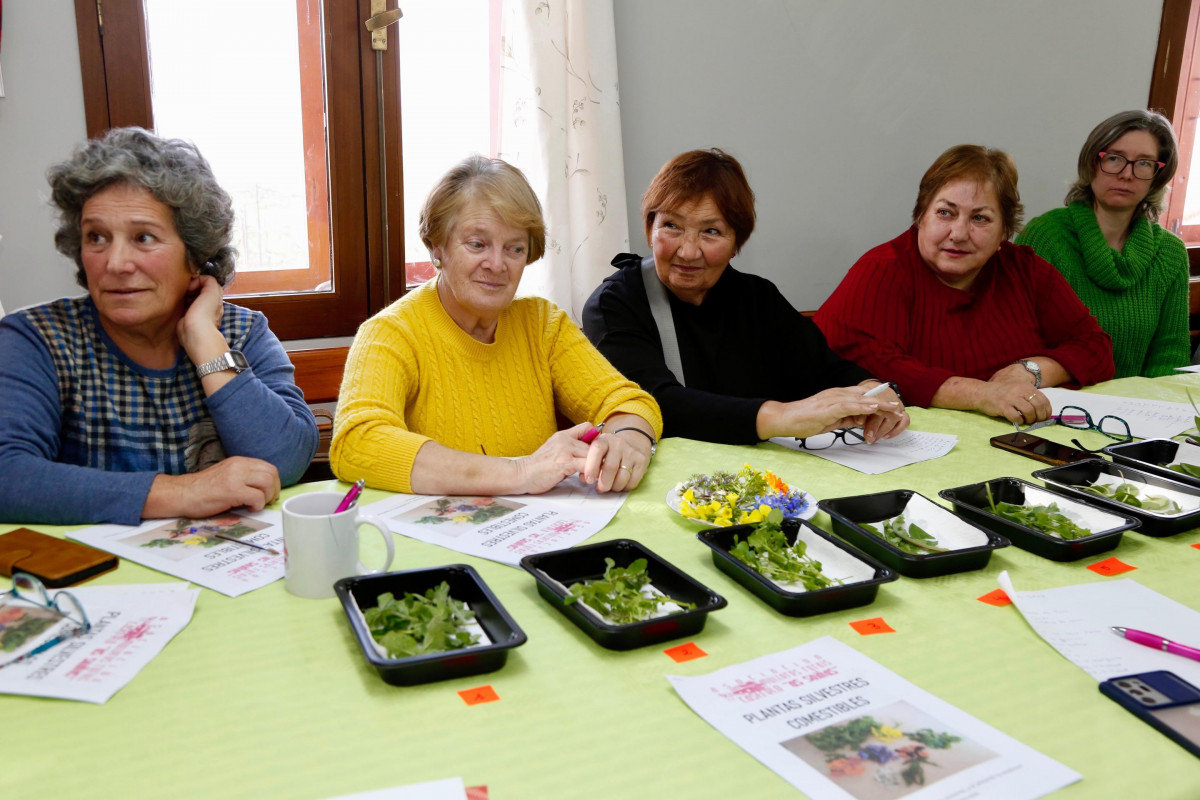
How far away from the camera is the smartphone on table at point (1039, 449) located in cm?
168

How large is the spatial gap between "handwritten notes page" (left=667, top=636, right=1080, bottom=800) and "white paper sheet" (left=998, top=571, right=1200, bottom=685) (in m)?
Result: 0.22

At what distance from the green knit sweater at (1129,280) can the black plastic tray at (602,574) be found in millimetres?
2396

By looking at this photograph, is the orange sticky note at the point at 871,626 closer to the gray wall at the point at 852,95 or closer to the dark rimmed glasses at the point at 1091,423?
the dark rimmed glasses at the point at 1091,423

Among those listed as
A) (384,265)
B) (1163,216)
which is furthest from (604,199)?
(1163,216)

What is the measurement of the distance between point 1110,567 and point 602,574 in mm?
705

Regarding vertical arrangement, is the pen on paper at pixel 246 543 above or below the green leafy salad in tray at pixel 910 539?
above

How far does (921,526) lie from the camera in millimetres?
1334

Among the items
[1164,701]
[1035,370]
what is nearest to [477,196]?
[1164,701]

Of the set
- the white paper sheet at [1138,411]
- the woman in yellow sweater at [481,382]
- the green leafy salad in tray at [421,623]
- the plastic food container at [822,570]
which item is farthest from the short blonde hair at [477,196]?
the white paper sheet at [1138,411]

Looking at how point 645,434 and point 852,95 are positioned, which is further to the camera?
point 852,95

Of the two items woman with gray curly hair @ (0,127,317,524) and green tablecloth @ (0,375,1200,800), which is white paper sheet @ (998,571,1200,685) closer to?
green tablecloth @ (0,375,1200,800)

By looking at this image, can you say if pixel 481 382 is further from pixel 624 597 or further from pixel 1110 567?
pixel 1110 567

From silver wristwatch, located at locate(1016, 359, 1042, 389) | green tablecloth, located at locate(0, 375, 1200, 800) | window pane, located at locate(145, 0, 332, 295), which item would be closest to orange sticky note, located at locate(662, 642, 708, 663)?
green tablecloth, located at locate(0, 375, 1200, 800)

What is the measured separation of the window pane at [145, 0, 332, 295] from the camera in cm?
233
